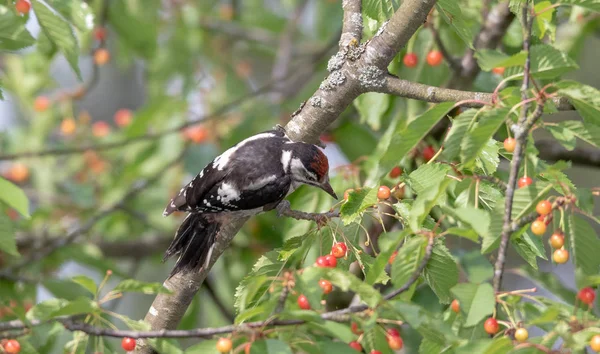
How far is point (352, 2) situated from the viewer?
11.2 ft

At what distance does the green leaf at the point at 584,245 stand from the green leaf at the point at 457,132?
1.32 feet

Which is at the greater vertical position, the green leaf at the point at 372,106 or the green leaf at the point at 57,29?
the green leaf at the point at 57,29

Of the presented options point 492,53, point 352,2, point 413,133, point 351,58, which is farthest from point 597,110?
point 352,2

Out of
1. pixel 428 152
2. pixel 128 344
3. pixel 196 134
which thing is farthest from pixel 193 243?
pixel 196 134

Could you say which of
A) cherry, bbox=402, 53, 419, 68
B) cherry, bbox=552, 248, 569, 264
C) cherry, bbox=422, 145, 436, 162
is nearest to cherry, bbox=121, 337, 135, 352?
cherry, bbox=552, 248, 569, 264

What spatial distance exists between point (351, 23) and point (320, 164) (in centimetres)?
74

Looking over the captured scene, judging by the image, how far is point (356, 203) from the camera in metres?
2.77

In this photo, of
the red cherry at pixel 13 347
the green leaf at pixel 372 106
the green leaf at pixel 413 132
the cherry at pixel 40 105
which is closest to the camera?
the green leaf at pixel 413 132

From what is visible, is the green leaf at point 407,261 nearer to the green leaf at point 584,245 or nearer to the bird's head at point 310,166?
the green leaf at point 584,245

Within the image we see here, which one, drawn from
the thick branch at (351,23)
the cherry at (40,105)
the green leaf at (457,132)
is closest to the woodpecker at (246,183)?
the thick branch at (351,23)

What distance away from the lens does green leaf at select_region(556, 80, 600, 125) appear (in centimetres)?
211

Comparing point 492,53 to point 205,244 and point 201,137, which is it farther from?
point 201,137

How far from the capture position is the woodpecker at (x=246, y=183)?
12.2ft

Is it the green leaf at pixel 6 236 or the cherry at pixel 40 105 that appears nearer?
the green leaf at pixel 6 236
